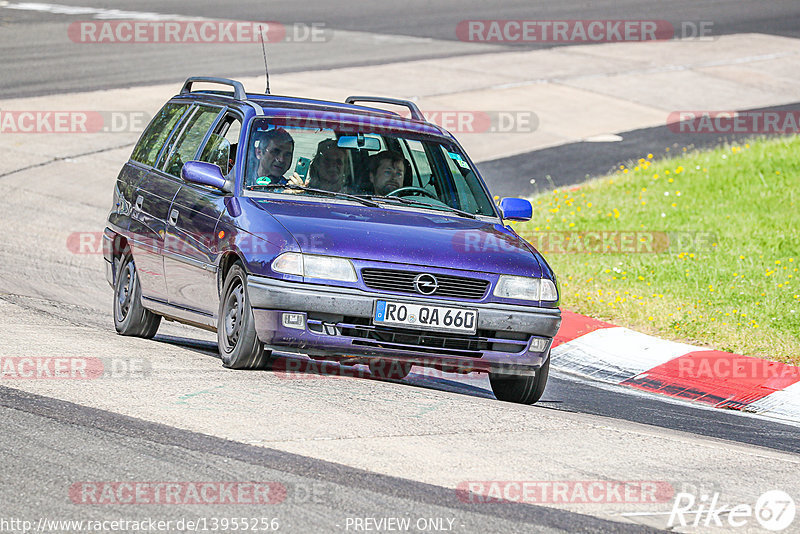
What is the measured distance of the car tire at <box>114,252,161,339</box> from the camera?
380 inches

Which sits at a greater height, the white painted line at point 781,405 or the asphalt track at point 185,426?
the asphalt track at point 185,426

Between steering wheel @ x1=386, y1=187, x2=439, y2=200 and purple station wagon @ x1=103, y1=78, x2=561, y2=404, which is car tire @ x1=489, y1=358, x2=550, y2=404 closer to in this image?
purple station wagon @ x1=103, y1=78, x2=561, y2=404

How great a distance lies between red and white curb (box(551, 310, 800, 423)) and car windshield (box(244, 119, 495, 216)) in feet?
7.06

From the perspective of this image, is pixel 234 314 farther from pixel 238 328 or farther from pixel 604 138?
pixel 604 138

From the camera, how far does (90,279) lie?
507 inches

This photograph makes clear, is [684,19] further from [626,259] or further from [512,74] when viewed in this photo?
[626,259]

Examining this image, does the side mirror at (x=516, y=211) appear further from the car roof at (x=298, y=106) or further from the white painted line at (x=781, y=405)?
the white painted line at (x=781, y=405)

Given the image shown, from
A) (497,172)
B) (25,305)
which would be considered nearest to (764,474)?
(25,305)

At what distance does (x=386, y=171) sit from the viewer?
8.78 m

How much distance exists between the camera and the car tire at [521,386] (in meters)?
8.34

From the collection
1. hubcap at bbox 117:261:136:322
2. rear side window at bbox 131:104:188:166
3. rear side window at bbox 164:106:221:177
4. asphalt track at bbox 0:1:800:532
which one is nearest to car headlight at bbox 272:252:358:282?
asphalt track at bbox 0:1:800:532

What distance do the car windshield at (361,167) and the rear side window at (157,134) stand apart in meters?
1.35

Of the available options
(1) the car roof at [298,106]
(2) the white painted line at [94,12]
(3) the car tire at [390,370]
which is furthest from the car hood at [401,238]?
(2) the white painted line at [94,12]

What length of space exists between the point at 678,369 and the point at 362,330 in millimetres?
3685
